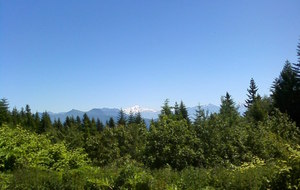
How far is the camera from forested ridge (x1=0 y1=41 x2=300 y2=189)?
5.94 m

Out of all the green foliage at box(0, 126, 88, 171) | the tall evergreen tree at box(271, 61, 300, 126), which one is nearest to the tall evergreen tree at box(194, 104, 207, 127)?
the green foliage at box(0, 126, 88, 171)

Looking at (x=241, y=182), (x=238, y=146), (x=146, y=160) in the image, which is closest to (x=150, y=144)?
(x=146, y=160)

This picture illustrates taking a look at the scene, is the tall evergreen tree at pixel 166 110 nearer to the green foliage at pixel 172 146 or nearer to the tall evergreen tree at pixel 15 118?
the green foliage at pixel 172 146

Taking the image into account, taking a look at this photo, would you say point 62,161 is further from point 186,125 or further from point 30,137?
point 186,125

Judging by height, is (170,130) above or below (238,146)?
above

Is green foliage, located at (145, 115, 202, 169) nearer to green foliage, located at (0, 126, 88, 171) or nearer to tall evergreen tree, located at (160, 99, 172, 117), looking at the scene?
tall evergreen tree, located at (160, 99, 172, 117)

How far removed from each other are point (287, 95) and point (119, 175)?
138 ft

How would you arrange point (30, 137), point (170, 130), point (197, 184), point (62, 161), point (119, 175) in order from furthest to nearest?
point (170, 130), point (30, 137), point (62, 161), point (119, 175), point (197, 184)

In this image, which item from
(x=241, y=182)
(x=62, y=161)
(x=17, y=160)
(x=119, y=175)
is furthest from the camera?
(x=62, y=161)

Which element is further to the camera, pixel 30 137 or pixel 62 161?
pixel 30 137

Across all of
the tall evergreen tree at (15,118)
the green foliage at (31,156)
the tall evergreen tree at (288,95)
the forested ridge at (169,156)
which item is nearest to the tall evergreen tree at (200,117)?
the forested ridge at (169,156)

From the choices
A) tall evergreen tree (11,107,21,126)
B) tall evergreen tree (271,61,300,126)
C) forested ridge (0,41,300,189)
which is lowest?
forested ridge (0,41,300,189)

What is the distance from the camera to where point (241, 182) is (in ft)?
18.2

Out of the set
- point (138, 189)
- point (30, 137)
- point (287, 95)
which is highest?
point (287, 95)
